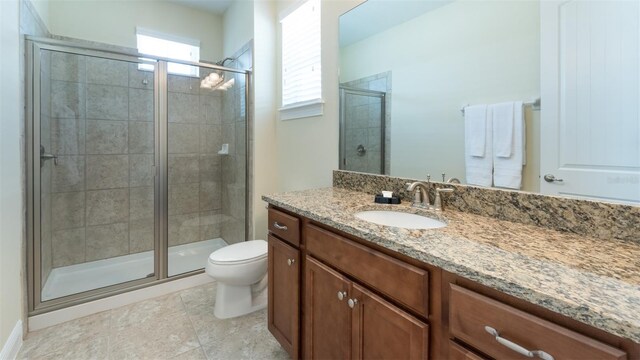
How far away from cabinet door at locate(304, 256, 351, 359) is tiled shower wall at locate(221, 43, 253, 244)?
5.24 feet

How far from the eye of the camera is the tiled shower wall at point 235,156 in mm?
2701

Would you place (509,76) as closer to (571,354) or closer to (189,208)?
(571,354)

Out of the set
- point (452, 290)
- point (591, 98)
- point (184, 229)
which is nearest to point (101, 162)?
point (184, 229)

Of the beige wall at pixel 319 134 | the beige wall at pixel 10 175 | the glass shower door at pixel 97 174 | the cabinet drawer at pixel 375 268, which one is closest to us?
the cabinet drawer at pixel 375 268

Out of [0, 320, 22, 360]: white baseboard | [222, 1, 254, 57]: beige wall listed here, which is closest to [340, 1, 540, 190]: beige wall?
[222, 1, 254, 57]: beige wall

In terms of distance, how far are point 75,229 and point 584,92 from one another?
3392mm

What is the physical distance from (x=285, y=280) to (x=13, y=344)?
1510 millimetres

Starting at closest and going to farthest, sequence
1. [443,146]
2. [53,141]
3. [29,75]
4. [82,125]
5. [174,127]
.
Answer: [443,146]
[29,75]
[53,141]
[82,125]
[174,127]

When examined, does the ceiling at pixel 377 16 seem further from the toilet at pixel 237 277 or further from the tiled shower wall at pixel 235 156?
the toilet at pixel 237 277

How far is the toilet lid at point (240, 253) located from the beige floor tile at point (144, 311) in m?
0.51

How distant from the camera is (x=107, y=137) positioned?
2543mm

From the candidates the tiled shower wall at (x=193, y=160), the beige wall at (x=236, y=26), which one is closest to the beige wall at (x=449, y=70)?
the beige wall at (x=236, y=26)

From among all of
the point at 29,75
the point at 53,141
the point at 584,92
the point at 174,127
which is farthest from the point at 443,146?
the point at 53,141

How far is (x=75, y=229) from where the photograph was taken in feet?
8.12
